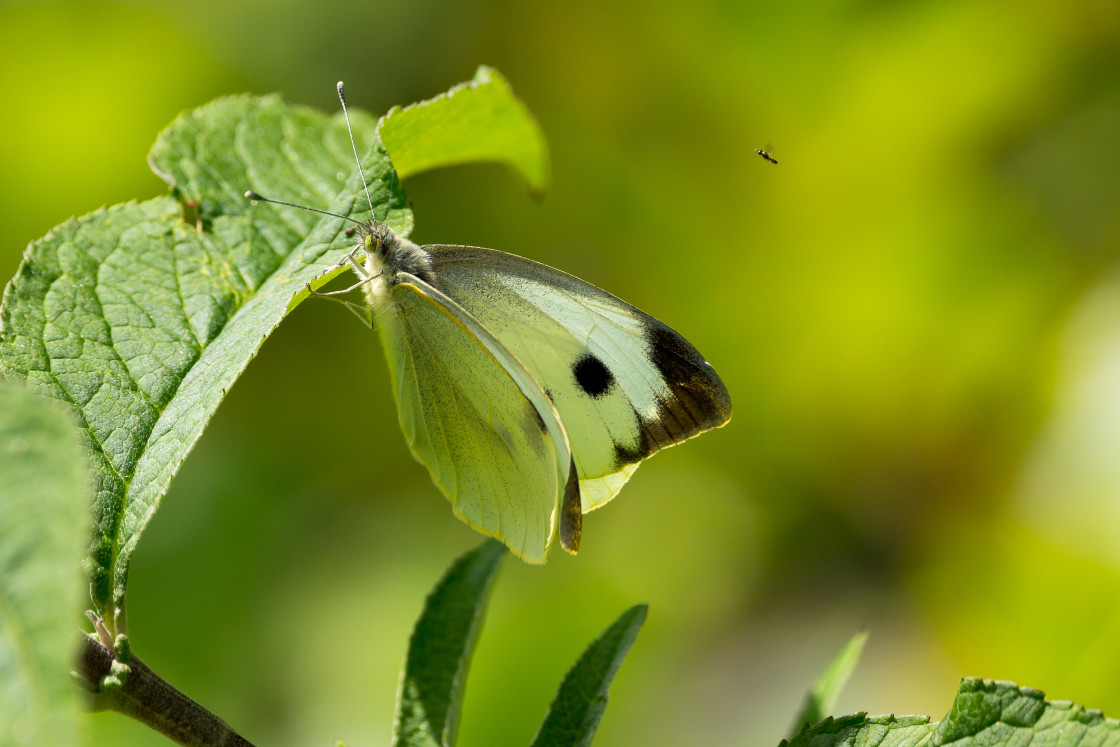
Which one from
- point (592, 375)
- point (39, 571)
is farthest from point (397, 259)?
point (39, 571)

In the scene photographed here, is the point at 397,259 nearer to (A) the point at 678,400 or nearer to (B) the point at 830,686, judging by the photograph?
(A) the point at 678,400

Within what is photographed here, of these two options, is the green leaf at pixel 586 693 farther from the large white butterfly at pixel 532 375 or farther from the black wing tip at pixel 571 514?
the large white butterfly at pixel 532 375

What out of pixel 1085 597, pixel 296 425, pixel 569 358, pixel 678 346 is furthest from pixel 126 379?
pixel 1085 597

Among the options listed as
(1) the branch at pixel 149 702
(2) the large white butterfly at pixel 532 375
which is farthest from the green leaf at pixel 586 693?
(2) the large white butterfly at pixel 532 375

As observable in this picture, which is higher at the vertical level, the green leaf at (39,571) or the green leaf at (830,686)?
the green leaf at (39,571)

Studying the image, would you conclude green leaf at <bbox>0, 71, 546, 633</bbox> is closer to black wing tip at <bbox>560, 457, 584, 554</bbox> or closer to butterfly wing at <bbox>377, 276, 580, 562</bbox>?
butterfly wing at <bbox>377, 276, 580, 562</bbox>
